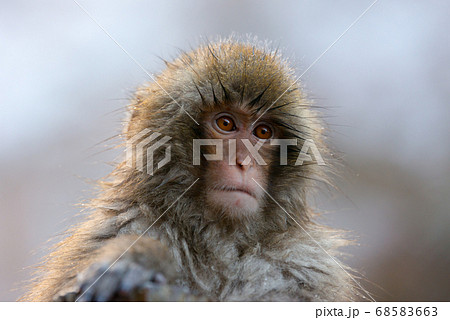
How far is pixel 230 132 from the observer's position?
2.62 metres

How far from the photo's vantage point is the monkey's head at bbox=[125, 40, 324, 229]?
2492 millimetres

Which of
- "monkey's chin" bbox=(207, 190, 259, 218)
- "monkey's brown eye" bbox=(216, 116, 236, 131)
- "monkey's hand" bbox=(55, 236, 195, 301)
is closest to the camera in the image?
"monkey's hand" bbox=(55, 236, 195, 301)

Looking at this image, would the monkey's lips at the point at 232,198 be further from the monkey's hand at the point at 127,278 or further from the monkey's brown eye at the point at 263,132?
the monkey's hand at the point at 127,278

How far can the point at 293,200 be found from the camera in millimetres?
2867

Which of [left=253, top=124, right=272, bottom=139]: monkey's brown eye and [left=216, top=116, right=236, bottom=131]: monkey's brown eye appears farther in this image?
[left=253, top=124, right=272, bottom=139]: monkey's brown eye

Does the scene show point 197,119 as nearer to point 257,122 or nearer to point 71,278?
point 257,122

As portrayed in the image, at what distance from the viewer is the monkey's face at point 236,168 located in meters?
2.48

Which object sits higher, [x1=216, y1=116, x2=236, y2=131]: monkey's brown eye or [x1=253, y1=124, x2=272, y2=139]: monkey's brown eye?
[x1=216, y1=116, x2=236, y2=131]: monkey's brown eye

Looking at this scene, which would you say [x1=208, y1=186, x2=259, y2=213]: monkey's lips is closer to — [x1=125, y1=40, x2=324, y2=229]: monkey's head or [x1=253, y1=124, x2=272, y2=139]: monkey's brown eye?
[x1=125, y1=40, x2=324, y2=229]: monkey's head

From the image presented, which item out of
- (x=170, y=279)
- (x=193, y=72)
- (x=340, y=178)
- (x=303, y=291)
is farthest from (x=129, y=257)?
(x=340, y=178)

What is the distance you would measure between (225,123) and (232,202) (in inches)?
17.1

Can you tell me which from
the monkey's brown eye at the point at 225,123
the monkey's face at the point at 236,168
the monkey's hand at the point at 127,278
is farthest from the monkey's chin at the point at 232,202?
the monkey's hand at the point at 127,278

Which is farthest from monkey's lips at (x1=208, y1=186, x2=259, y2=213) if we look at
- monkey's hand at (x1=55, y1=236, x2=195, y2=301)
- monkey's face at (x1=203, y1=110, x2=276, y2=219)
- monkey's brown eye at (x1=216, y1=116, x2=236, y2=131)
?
monkey's hand at (x1=55, y1=236, x2=195, y2=301)

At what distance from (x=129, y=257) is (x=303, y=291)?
0.83m
